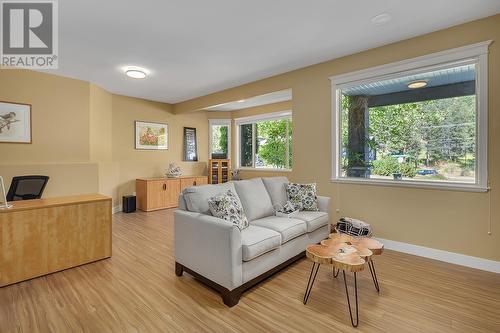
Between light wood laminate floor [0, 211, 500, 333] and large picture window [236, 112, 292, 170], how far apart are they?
4.03m

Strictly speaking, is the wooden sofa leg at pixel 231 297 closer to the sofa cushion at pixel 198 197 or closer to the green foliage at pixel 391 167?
the sofa cushion at pixel 198 197

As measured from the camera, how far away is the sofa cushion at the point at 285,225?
2634 millimetres

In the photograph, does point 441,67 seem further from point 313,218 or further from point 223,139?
point 223,139

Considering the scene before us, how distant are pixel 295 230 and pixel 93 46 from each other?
11.7 ft

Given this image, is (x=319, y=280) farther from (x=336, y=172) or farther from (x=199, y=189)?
(x=336, y=172)

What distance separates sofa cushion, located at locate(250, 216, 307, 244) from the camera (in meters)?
2.63

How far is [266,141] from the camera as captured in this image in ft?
23.0

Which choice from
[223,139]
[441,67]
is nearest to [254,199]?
[441,67]

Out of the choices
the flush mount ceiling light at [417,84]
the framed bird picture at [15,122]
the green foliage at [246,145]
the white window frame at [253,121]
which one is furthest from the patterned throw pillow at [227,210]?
the green foliage at [246,145]

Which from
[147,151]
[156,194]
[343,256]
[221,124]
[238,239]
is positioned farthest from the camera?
[221,124]

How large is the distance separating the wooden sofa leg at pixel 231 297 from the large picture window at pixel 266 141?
15.1 ft

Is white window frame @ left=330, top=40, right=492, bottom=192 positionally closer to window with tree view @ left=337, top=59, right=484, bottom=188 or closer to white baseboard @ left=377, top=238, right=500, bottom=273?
window with tree view @ left=337, top=59, right=484, bottom=188

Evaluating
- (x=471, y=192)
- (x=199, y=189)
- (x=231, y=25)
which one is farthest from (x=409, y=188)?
(x=231, y=25)
